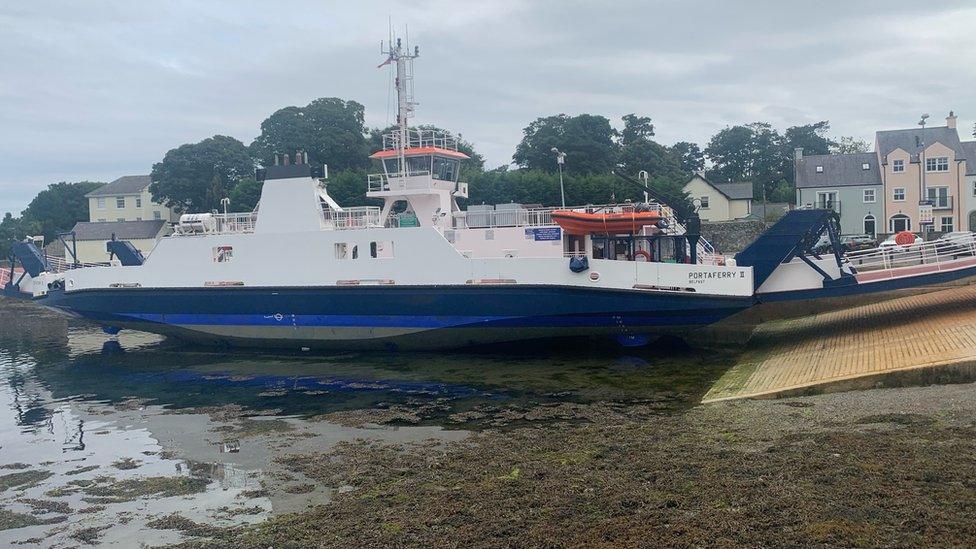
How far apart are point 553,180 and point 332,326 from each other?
23.6m

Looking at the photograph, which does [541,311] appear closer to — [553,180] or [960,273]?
[960,273]

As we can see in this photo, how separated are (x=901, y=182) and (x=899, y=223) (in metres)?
2.33

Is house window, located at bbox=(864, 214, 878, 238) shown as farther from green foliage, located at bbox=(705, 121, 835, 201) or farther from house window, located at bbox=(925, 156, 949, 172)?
green foliage, located at bbox=(705, 121, 835, 201)

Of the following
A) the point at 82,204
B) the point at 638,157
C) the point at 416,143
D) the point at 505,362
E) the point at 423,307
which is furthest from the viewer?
the point at 82,204

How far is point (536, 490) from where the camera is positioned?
777 centimetres

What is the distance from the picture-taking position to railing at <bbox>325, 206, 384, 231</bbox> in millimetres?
19562

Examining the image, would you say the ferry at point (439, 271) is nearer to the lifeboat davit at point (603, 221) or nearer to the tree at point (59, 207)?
the lifeboat davit at point (603, 221)

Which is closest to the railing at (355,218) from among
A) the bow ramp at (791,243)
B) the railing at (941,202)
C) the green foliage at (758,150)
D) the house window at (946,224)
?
the bow ramp at (791,243)

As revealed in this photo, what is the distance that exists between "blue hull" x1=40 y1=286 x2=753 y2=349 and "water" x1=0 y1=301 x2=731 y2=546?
56cm

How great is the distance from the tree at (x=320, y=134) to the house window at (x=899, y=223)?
1332 inches

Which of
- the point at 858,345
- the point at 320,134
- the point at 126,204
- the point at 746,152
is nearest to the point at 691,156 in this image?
the point at 746,152

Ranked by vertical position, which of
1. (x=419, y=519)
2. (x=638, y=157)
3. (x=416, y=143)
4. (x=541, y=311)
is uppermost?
(x=638, y=157)

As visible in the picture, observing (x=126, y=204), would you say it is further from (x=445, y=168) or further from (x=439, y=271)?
(x=439, y=271)

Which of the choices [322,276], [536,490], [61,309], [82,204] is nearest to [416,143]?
[322,276]
